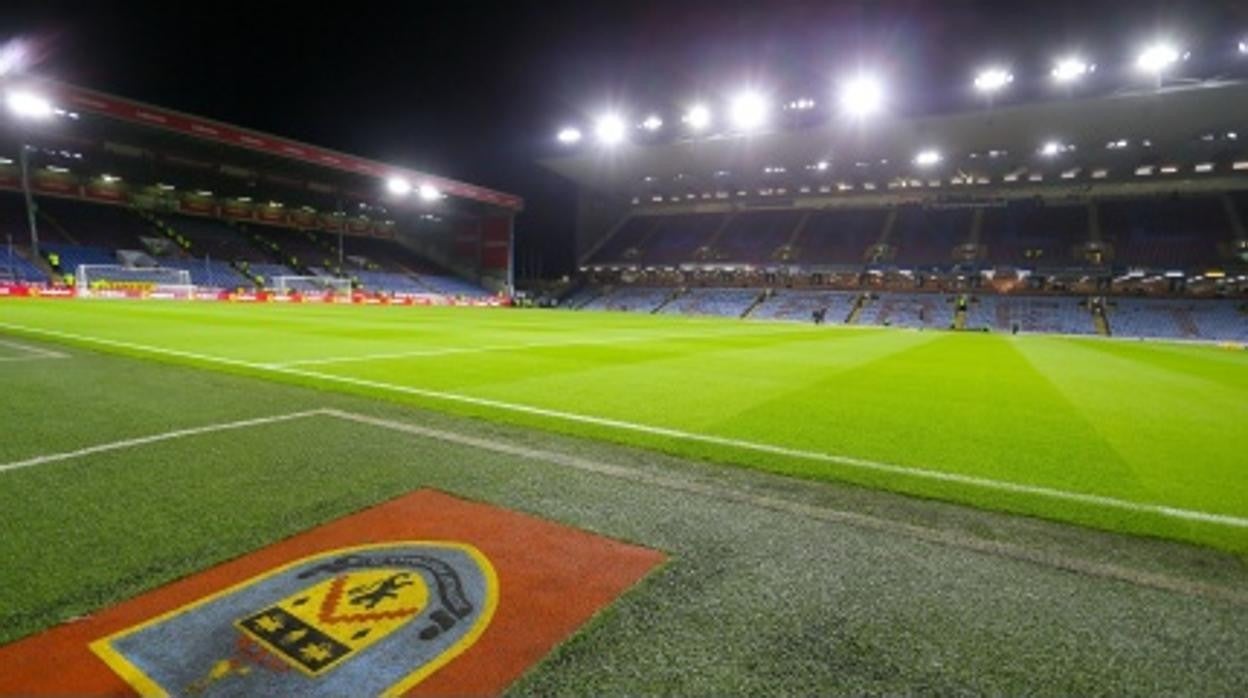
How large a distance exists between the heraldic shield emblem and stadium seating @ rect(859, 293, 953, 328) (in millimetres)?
47600

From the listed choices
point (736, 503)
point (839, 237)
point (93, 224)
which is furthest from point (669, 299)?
point (736, 503)

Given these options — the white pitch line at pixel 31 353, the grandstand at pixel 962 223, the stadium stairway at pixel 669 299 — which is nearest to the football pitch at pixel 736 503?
the white pitch line at pixel 31 353

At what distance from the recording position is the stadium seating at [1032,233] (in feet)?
160

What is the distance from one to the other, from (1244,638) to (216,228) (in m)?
59.3

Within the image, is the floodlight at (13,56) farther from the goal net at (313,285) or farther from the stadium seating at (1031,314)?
the stadium seating at (1031,314)

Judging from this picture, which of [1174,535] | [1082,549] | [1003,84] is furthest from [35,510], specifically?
[1003,84]

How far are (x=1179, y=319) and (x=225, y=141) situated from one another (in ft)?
197

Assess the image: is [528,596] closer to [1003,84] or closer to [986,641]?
[986,641]

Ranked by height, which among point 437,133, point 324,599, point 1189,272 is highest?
point 437,133

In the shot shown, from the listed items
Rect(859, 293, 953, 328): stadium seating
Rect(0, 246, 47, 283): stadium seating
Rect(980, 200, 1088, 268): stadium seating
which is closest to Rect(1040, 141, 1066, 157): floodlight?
Rect(980, 200, 1088, 268): stadium seating

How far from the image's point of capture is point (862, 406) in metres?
6.88

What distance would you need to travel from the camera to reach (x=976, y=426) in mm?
5996

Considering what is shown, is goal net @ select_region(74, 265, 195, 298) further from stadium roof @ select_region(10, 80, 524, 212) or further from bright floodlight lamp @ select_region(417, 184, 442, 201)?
bright floodlight lamp @ select_region(417, 184, 442, 201)

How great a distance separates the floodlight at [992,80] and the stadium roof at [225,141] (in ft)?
116
